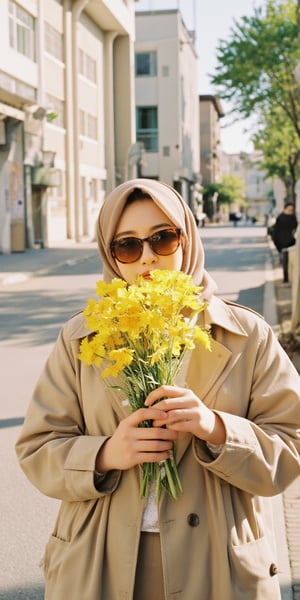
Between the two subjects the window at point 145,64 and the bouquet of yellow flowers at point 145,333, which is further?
the window at point 145,64

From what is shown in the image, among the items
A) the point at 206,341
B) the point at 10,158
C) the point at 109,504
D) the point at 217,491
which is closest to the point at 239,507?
the point at 217,491

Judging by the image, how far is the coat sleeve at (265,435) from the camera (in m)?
2.06

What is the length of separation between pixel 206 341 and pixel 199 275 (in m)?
0.34

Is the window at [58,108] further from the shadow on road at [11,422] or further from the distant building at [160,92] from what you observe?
the shadow on road at [11,422]

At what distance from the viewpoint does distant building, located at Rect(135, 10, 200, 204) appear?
223ft

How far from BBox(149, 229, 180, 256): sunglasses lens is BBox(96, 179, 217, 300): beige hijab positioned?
0.09ft

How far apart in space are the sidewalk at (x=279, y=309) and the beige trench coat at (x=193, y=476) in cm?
175

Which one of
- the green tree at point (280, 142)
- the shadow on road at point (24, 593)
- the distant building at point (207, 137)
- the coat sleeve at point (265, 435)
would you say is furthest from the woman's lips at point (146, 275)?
the distant building at point (207, 137)

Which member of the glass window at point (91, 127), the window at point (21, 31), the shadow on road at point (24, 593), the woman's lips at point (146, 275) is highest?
the window at point (21, 31)

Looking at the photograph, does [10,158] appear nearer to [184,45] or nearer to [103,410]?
[103,410]

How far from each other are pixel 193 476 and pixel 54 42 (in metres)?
39.1

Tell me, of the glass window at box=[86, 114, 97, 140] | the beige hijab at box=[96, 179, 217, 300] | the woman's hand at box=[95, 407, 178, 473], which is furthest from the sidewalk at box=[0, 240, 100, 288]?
the woman's hand at box=[95, 407, 178, 473]

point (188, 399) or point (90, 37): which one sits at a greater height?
point (90, 37)

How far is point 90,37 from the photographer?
46.6 m
